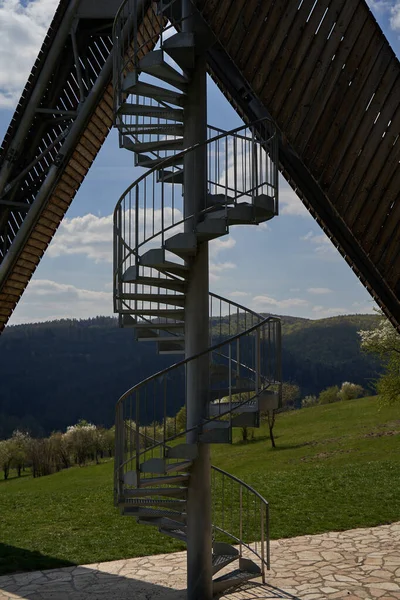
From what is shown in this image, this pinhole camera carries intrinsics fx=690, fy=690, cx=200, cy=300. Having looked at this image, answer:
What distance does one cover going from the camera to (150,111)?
23.4ft

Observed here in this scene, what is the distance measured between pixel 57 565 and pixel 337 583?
376cm

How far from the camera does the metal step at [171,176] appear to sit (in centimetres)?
743

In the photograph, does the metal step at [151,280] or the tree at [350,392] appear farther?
the tree at [350,392]

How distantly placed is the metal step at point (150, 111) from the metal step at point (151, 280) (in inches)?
67.3

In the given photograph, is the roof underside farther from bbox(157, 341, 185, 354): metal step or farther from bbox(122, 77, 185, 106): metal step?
bbox(157, 341, 185, 354): metal step

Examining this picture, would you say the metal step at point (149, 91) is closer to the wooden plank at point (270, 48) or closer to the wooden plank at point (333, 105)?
the wooden plank at point (270, 48)

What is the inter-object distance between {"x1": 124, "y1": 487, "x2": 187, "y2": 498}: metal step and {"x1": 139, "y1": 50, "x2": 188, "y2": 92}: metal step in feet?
13.6

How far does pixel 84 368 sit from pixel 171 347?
54.7 m

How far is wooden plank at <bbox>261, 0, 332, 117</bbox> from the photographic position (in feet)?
18.7

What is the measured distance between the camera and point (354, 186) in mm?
5750

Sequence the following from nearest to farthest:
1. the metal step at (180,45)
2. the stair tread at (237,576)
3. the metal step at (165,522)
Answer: the metal step at (180,45)
the metal step at (165,522)
the stair tread at (237,576)

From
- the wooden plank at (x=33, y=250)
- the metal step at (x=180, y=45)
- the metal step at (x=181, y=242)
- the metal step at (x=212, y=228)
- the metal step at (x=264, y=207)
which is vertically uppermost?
the metal step at (x=180, y=45)

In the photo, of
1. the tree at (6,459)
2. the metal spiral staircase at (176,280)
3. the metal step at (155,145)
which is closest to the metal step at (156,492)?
the metal spiral staircase at (176,280)

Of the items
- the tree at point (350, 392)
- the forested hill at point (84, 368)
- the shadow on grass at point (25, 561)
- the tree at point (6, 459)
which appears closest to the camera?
the shadow on grass at point (25, 561)
